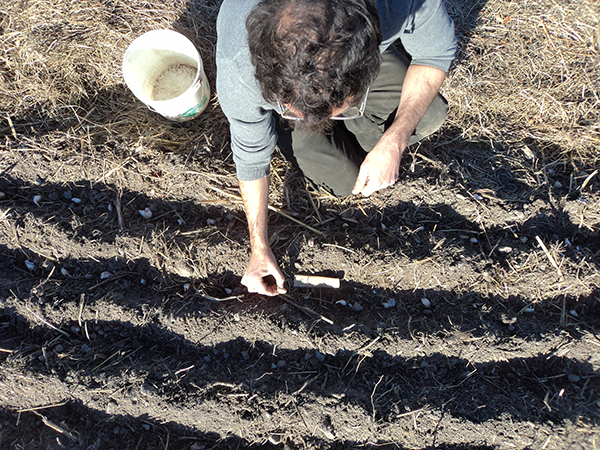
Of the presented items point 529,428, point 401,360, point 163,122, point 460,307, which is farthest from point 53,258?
point 529,428

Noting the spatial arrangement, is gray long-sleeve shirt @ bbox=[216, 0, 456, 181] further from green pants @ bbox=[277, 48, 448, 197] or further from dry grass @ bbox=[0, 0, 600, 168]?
dry grass @ bbox=[0, 0, 600, 168]

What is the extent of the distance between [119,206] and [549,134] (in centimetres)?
307

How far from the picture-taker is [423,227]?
2385mm

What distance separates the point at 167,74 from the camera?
275cm


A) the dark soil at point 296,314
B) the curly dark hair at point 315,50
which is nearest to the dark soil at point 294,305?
the dark soil at point 296,314

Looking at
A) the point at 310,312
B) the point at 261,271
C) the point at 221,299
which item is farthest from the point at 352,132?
the point at 221,299

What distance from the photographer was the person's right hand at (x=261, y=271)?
210cm

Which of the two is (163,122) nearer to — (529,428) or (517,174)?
(517,174)

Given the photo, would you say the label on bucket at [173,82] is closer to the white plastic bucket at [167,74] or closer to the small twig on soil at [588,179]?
the white plastic bucket at [167,74]

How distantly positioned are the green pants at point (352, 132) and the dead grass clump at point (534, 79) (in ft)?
2.02

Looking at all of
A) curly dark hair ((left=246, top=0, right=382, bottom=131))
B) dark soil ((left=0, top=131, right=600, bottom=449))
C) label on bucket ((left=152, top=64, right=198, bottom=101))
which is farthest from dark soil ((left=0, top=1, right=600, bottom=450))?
curly dark hair ((left=246, top=0, right=382, bottom=131))

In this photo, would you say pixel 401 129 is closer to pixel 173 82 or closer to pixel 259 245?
pixel 259 245

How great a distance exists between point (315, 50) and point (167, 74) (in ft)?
6.32

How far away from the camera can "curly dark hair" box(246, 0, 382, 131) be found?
122 cm
